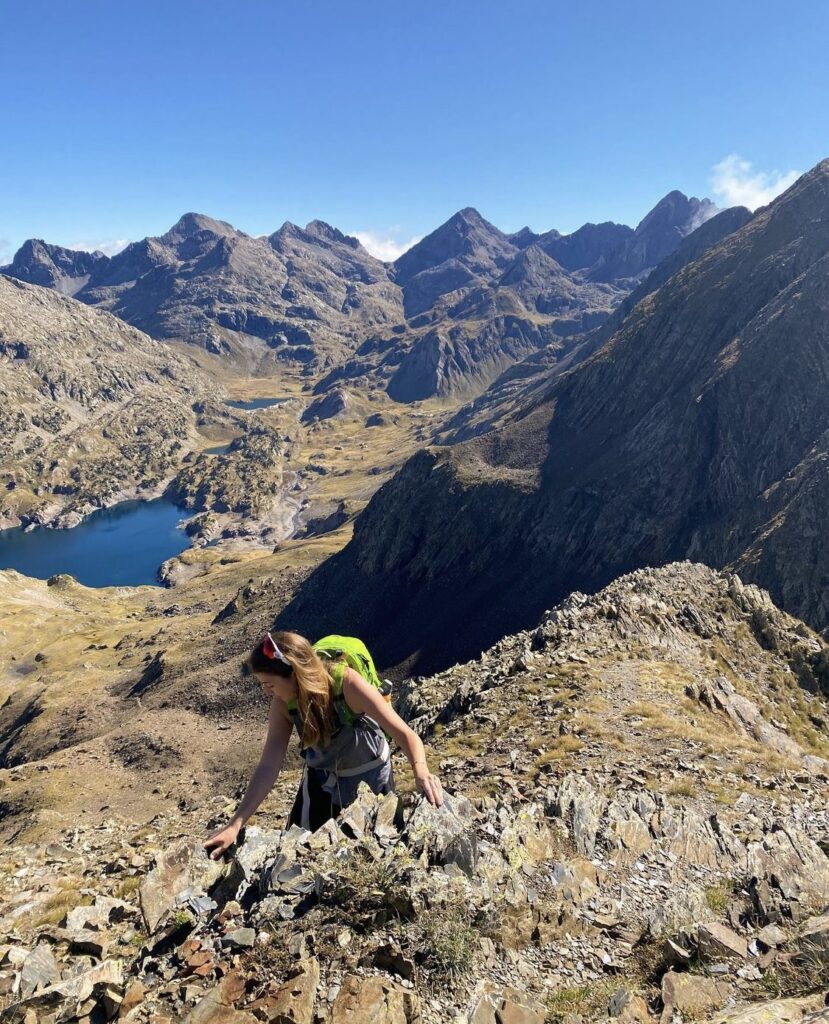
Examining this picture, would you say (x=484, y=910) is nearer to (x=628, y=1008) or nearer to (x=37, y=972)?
(x=628, y=1008)

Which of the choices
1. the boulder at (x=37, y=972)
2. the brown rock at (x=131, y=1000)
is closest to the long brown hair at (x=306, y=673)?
the brown rock at (x=131, y=1000)

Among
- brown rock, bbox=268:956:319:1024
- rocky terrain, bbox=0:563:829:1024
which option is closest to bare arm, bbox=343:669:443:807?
rocky terrain, bbox=0:563:829:1024

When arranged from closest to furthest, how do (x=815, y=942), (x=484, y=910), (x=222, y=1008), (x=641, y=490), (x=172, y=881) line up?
(x=222, y=1008) < (x=815, y=942) < (x=484, y=910) < (x=172, y=881) < (x=641, y=490)

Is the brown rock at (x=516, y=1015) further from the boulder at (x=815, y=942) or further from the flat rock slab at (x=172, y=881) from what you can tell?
the flat rock slab at (x=172, y=881)

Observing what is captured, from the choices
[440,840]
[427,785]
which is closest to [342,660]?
[427,785]

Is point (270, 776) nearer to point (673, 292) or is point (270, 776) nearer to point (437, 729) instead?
point (437, 729)

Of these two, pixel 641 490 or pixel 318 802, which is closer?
pixel 318 802

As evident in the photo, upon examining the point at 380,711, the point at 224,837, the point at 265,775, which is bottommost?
the point at 224,837
